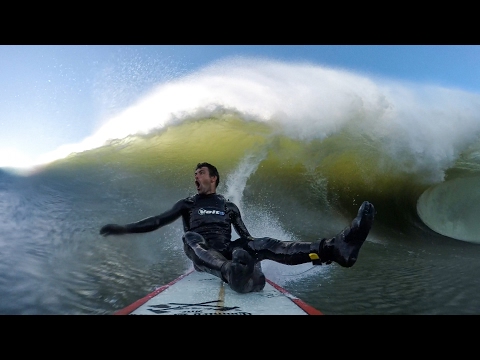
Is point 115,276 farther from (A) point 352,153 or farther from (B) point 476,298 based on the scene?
(B) point 476,298

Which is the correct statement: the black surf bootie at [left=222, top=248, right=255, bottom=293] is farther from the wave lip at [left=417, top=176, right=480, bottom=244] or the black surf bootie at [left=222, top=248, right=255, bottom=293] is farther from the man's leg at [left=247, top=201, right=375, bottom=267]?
the wave lip at [left=417, top=176, right=480, bottom=244]

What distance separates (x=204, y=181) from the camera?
8.99ft

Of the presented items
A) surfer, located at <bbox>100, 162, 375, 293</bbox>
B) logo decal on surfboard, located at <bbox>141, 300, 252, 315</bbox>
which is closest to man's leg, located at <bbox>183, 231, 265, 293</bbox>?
surfer, located at <bbox>100, 162, 375, 293</bbox>

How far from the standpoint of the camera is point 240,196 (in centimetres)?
317

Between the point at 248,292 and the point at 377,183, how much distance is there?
1672mm

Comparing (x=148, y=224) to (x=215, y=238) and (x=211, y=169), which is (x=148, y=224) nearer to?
(x=215, y=238)

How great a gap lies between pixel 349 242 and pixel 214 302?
2.86 ft

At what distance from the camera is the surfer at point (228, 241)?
→ 2037 millimetres

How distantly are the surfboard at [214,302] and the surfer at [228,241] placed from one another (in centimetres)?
9

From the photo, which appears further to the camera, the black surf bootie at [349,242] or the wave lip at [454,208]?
the wave lip at [454,208]

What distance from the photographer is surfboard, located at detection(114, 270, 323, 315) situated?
2.01 meters

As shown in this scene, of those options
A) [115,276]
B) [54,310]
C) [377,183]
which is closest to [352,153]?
[377,183]

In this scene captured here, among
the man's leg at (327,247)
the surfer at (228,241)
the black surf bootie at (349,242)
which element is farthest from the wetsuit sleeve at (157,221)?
the black surf bootie at (349,242)

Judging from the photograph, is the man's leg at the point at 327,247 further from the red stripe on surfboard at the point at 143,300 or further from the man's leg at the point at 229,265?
the red stripe on surfboard at the point at 143,300
